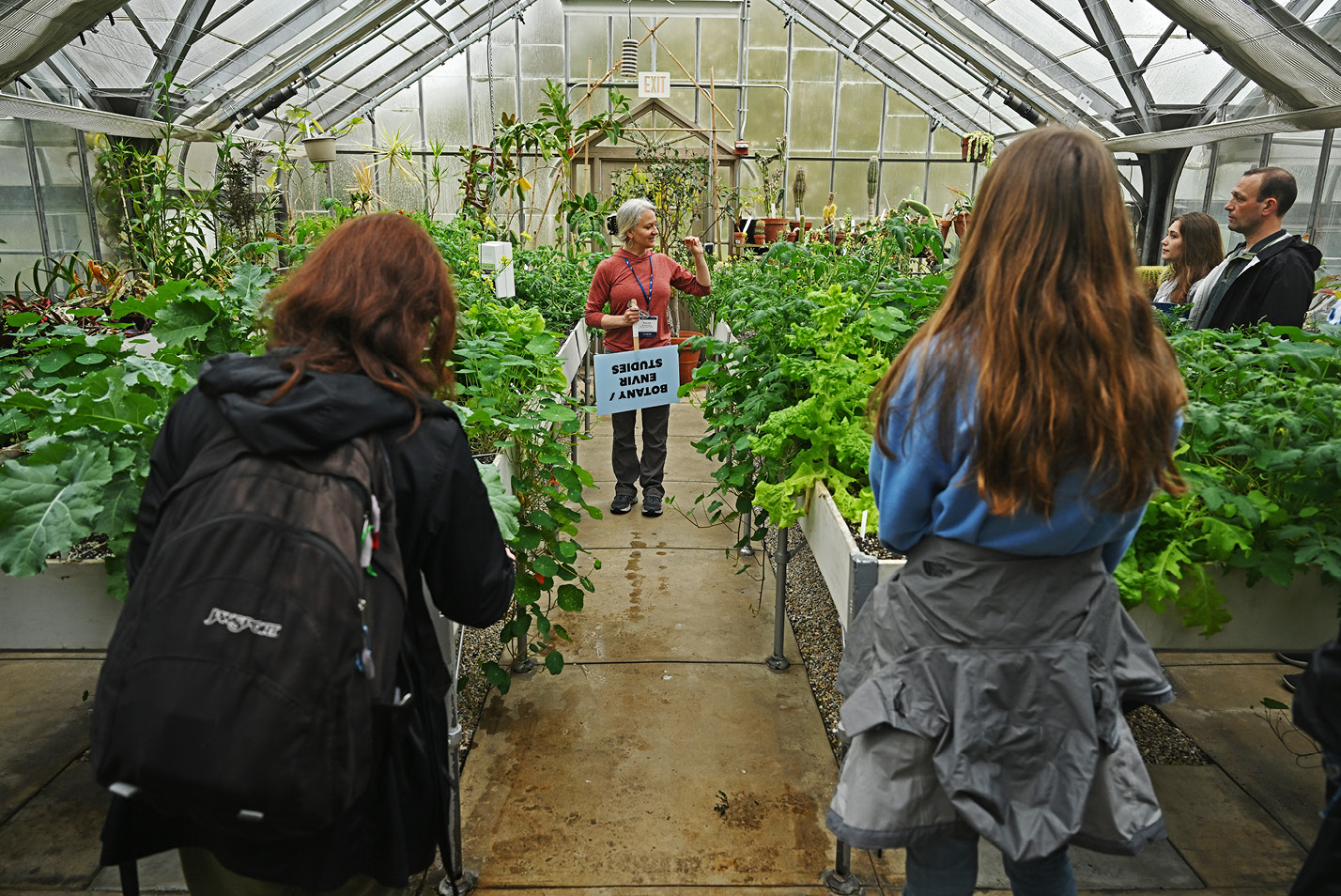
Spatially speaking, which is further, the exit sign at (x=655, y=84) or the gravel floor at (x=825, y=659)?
the exit sign at (x=655, y=84)

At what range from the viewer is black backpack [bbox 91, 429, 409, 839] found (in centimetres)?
105

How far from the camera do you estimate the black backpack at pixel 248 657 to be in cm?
105

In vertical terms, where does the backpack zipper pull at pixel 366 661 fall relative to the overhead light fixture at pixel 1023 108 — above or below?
below

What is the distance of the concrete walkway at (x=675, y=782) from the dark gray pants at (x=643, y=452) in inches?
48.1


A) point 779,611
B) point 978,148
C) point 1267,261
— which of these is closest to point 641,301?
point 779,611

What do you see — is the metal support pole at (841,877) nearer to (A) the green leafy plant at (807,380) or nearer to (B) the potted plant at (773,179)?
(A) the green leafy plant at (807,380)

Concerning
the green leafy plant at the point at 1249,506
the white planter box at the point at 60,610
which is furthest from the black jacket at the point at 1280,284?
the white planter box at the point at 60,610

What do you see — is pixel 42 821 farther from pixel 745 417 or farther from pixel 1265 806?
pixel 1265 806

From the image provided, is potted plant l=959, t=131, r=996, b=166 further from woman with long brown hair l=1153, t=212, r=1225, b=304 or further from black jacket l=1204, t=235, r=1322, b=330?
black jacket l=1204, t=235, r=1322, b=330

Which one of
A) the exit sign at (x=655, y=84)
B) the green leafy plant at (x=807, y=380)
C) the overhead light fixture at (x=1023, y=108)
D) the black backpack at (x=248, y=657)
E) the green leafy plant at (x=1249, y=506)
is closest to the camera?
the black backpack at (x=248, y=657)

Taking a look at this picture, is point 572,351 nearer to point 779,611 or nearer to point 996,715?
point 779,611

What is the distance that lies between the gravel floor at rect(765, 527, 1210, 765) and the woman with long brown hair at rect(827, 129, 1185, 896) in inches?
29.9

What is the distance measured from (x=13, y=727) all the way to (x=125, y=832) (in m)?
1.97

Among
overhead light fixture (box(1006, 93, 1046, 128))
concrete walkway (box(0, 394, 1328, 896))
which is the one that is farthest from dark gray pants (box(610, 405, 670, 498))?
overhead light fixture (box(1006, 93, 1046, 128))
